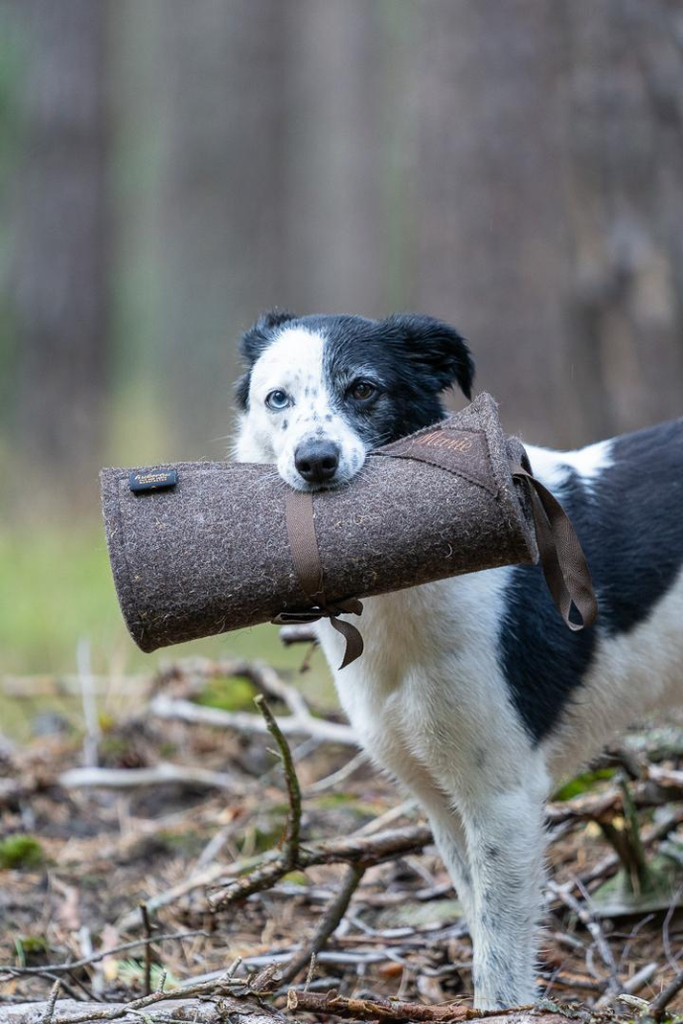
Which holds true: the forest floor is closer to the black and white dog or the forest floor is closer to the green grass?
the black and white dog

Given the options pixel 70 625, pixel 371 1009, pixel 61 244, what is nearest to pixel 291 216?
pixel 61 244

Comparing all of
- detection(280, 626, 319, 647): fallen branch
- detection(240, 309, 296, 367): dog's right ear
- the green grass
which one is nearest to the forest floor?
detection(280, 626, 319, 647): fallen branch

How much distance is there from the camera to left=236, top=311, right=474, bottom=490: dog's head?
3.49 metres

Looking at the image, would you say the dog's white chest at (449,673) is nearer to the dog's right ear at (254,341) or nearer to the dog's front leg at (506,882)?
the dog's front leg at (506,882)

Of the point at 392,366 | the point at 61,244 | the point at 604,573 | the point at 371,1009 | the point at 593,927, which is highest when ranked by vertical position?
the point at 61,244

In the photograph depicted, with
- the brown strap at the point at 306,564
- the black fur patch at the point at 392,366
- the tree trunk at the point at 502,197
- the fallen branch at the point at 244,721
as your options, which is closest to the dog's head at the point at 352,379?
the black fur patch at the point at 392,366

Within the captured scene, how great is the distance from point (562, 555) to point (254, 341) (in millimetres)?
1482

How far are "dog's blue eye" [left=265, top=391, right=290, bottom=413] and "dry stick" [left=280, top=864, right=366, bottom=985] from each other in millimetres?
1486

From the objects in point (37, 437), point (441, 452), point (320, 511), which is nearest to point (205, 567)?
point (320, 511)

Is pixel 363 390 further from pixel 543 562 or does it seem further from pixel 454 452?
→ pixel 543 562

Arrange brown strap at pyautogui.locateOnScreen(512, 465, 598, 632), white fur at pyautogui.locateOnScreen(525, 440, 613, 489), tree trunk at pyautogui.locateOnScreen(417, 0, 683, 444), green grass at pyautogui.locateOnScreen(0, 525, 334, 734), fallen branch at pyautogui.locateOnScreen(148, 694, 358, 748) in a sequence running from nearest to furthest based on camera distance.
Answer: brown strap at pyautogui.locateOnScreen(512, 465, 598, 632)
white fur at pyautogui.locateOnScreen(525, 440, 613, 489)
fallen branch at pyautogui.locateOnScreen(148, 694, 358, 748)
green grass at pyautogui.locateOnScreen(0, 525, 334, 734)
tree trunk at pyautogui.locateOnScreen(417, 0, 683, 444)

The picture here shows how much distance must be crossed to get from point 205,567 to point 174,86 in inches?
770

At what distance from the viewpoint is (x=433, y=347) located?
3.71 metres

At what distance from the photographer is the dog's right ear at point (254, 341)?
13.0 ft
